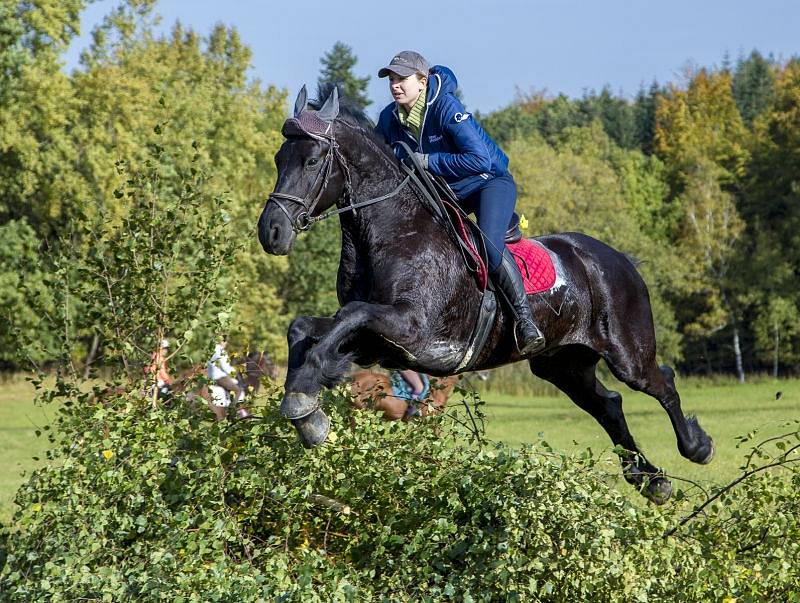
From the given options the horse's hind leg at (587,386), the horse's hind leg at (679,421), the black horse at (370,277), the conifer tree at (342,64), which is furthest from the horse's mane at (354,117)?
the conifer tree at (342,64)

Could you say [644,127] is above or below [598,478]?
above

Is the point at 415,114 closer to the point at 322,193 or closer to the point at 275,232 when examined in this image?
the point at 322,193

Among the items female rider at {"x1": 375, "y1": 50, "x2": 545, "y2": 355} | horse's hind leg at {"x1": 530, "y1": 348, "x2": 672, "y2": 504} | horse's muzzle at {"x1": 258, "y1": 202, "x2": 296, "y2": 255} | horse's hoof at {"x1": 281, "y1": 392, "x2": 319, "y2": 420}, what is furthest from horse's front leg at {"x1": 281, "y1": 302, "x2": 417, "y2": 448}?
horse's hind leg at {"x1": 530, "y1": 348, "x2": 672, "y2": 504}

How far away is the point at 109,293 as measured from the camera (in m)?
7.70

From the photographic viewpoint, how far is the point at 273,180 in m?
49.9

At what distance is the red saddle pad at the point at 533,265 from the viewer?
7625 mm

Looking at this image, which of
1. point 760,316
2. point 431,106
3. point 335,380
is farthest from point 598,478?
point 760,316

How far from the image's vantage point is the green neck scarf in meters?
7.21

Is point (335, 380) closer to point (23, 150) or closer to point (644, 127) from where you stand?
point (23, 150)

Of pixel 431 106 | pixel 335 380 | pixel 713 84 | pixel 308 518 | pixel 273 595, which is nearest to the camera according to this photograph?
pixel 273 595

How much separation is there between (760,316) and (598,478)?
171 feet

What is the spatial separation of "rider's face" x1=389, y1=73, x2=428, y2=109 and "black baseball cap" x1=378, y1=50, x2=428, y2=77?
0.05 metres

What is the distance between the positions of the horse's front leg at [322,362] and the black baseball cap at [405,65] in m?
1.52

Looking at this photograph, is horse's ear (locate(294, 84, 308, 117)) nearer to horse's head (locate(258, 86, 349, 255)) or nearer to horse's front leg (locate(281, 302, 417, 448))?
horse's head (locate(258, 86, 349, 255))
